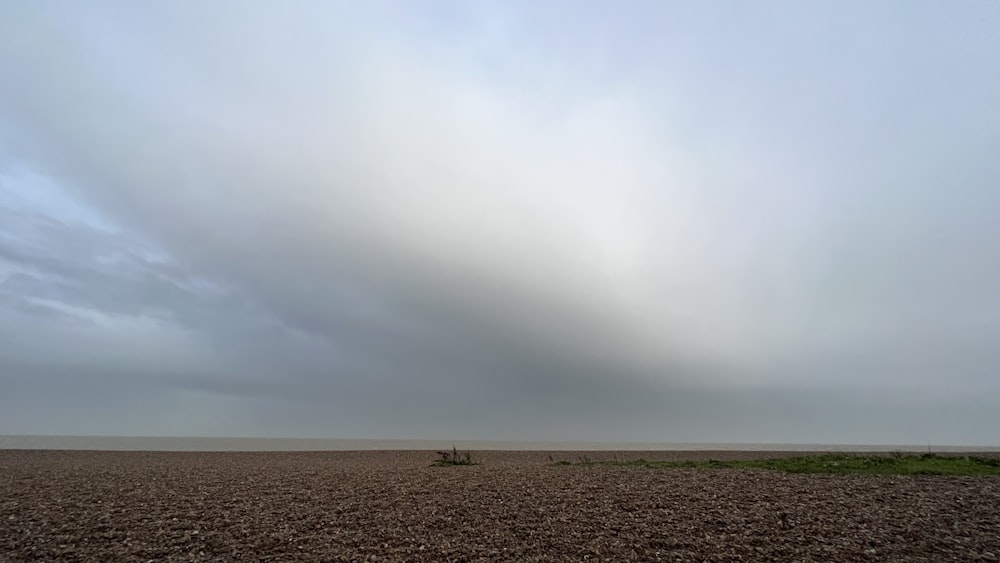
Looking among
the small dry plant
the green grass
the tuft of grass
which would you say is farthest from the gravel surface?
the small dry plant

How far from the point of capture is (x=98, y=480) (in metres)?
25.4

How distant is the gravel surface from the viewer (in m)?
13.9

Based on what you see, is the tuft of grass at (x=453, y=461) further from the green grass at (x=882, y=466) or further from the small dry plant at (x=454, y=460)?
the green grass at (x=882, y=466)

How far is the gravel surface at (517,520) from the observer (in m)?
13.9

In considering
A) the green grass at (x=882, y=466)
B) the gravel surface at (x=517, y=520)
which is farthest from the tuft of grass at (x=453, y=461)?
the green grass at (x=882, y=466)

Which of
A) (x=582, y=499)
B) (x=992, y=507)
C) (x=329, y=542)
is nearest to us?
(x=329, y=542)

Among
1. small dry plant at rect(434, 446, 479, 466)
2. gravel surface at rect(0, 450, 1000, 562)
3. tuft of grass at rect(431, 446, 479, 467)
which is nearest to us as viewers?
gravel surface at rect(0, 450, 1000, 562)

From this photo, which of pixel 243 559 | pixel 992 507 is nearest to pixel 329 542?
pixel 243 559

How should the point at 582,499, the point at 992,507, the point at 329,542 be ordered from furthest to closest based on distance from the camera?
the point at 582,499, the point at 992,507, the point at 329,542

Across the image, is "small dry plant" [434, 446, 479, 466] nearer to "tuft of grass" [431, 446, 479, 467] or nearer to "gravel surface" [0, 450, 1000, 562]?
"tuft of grass" [431, 446, 479, 467]

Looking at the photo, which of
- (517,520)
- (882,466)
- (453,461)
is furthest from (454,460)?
(882,466)

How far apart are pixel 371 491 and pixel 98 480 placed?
14.3 m

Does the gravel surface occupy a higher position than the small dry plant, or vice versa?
the gravel surface

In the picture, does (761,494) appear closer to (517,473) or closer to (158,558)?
(517,473)
